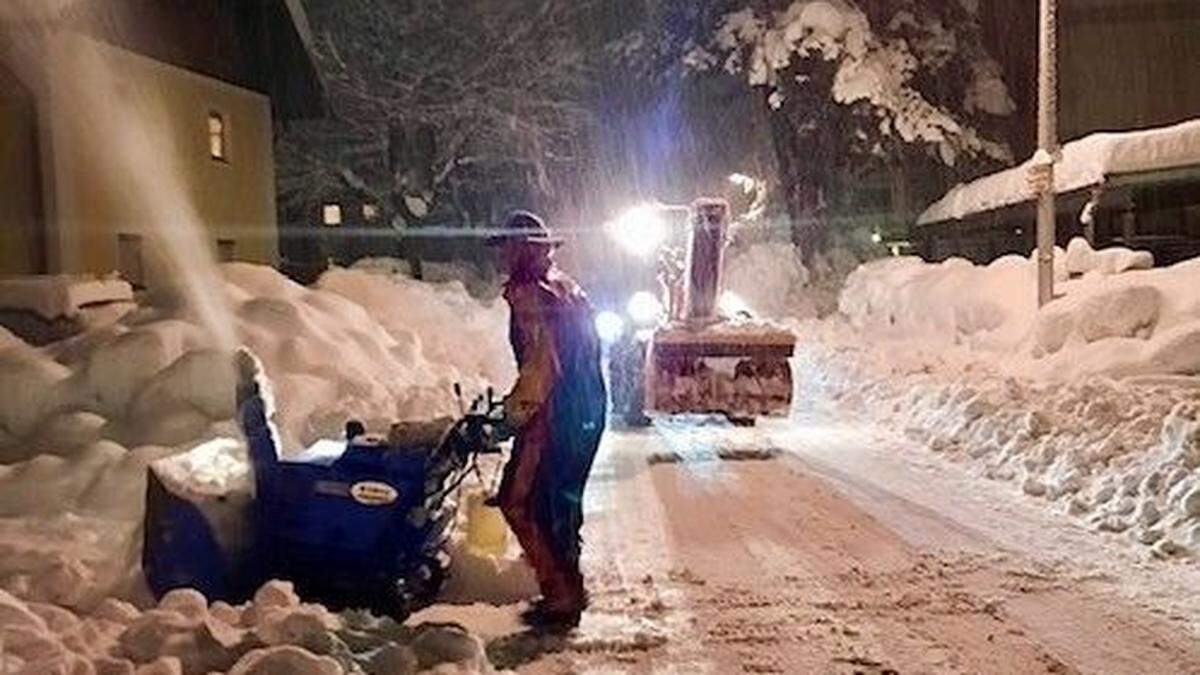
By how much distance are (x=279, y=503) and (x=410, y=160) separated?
96.4 ft

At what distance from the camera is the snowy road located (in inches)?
219

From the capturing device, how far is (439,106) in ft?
110

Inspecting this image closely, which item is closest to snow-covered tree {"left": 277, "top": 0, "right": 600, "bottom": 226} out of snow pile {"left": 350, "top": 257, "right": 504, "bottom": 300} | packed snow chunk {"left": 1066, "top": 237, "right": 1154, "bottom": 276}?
snow pile {"left": 350, "top": 257, "right": 504, "bottom": 300}

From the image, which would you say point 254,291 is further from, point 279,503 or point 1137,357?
point 1137,357

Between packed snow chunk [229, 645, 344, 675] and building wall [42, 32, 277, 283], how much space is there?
14.0 m

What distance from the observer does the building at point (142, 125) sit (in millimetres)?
16828

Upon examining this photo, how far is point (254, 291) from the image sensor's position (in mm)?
14852

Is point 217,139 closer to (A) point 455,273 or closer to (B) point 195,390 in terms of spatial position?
(A) point 455,273

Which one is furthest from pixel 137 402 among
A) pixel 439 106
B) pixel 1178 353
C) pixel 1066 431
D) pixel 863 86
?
pixel 439 106

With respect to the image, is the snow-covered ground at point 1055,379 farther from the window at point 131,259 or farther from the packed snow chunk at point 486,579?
the window at point 131,259

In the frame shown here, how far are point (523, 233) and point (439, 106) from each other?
28192 mm

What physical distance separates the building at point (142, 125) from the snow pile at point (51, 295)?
328cm

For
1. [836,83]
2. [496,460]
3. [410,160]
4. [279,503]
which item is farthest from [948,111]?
[279,503]

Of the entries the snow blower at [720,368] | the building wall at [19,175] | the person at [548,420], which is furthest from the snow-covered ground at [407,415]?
the building wall at [19,175]
